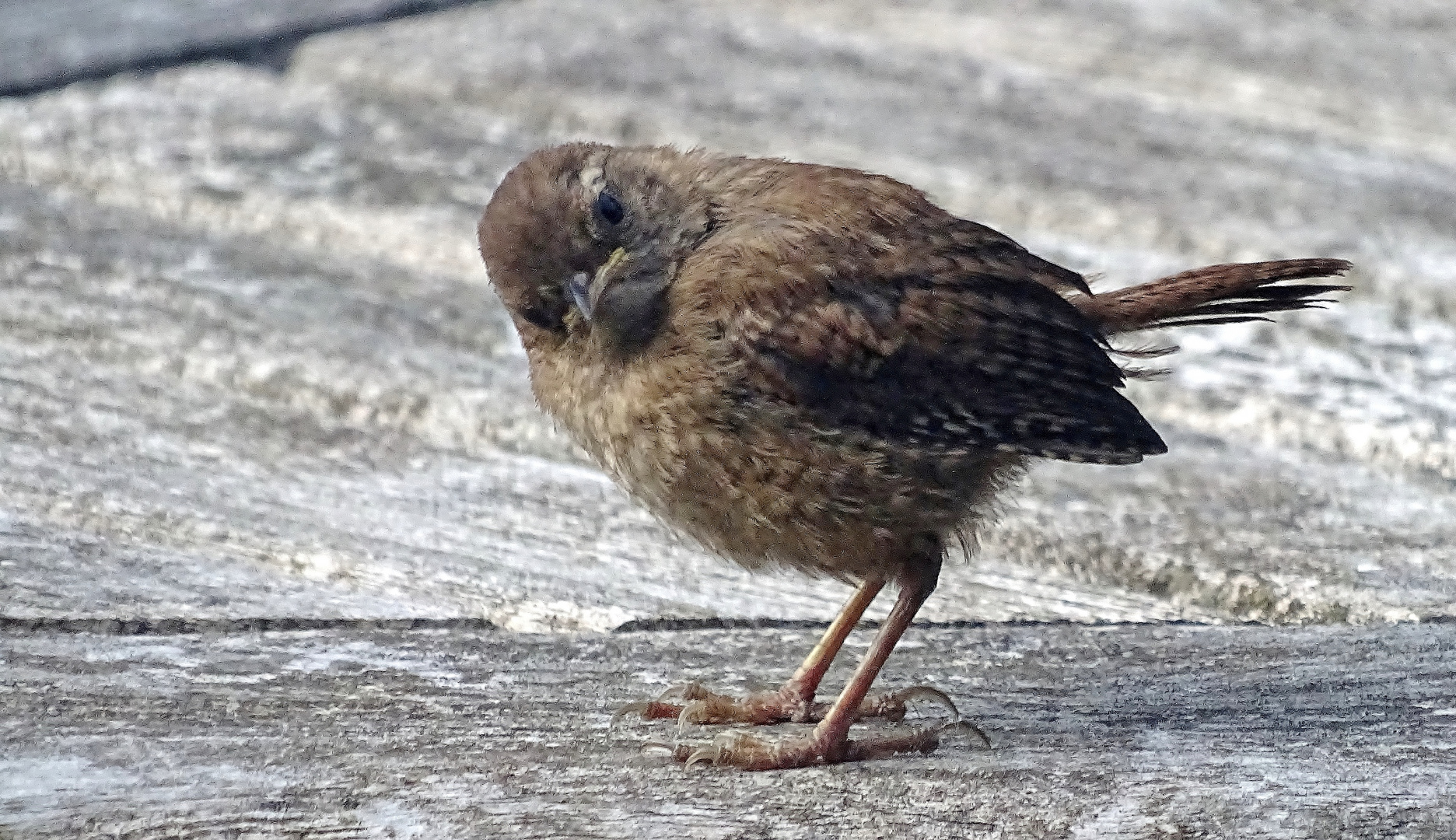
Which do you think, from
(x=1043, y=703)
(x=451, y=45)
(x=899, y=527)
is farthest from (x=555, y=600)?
(x=451, y=45)

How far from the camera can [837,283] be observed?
9.00 ft

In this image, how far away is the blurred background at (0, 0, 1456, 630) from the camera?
2.69 meters

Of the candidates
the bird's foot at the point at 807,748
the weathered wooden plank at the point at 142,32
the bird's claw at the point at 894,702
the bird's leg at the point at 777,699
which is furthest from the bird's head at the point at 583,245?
the weathered wooden plank at the point at 142,32

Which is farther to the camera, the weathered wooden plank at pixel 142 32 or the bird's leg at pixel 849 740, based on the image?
the weathered wooden plank at pixel 142 32

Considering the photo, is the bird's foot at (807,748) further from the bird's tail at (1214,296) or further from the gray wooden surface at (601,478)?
the bird's tail at (1214,296)

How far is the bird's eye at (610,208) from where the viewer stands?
117 inches

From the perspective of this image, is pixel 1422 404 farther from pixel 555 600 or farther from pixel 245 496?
pixel 245 496

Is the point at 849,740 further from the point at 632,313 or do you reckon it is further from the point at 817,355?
the point at 632,313

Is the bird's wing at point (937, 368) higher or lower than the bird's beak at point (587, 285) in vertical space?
higher

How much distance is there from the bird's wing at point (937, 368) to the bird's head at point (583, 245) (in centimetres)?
26

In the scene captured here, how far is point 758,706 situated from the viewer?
2.48 meters

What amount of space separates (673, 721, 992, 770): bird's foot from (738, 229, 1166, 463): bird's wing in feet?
1.45

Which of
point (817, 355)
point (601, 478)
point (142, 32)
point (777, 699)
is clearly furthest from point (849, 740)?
point (142, 32)

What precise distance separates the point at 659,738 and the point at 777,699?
378 millimetres
